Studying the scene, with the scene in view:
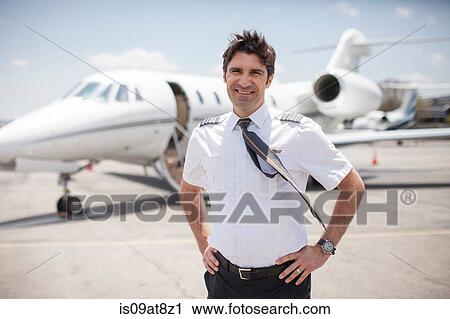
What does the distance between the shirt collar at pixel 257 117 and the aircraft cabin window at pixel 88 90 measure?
6.53 meters

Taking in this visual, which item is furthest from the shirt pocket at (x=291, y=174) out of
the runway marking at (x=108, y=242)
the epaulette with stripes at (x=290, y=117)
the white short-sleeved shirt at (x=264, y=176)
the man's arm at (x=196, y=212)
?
the runway marking at (x=108, y=242)

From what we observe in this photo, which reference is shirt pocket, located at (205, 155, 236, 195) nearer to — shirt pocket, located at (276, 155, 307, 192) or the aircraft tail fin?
shirt pocket, located at (276, 155, 307, 192)

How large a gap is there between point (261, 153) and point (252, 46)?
52cm

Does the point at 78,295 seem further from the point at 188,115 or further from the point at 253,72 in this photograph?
the point at 188,115

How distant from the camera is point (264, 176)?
2.32 meters

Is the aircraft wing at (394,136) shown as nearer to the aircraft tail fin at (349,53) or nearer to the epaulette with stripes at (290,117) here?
the aircraft tail fin at (349,53)

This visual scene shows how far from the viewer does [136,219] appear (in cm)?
802

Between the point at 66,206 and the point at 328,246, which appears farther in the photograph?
the point at 66,206

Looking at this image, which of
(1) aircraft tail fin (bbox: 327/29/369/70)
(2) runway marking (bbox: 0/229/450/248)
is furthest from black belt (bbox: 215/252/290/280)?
(1) aircraft tail fin (bbox: 327/29/369/70)

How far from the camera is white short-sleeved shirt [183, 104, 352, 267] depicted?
2.25 metres

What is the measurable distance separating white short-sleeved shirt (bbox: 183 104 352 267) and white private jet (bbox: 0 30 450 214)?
4.05m

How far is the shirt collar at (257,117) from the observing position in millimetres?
2389

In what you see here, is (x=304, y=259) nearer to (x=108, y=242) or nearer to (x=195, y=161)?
(x=195, y=161)

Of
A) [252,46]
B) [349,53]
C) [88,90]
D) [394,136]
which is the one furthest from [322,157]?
[349,53]
